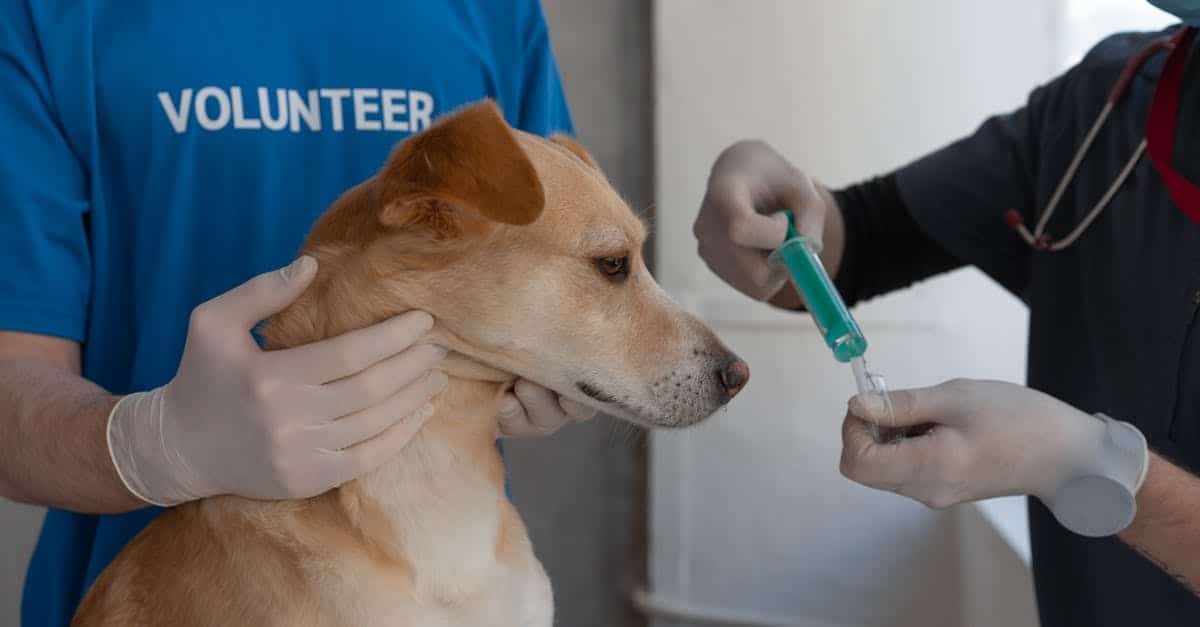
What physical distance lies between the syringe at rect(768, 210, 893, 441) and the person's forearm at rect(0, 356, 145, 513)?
26.7 inches

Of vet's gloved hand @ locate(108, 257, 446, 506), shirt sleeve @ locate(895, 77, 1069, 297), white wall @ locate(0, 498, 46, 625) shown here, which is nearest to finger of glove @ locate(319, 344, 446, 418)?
vet's gloved hand @ locate(108, 257, 446, 506)

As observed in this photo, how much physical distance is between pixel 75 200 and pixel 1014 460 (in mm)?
939

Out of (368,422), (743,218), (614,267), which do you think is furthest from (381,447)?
(743,218)

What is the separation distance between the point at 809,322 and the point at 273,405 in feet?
4.90

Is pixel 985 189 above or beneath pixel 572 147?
beneath

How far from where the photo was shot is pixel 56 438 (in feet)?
2.99

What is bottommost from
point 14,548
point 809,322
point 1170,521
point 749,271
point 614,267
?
point 14,548

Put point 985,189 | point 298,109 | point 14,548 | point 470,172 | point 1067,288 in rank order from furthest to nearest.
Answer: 1. point 14,548
2. point 985,189
3. point 1067,288
4. point 298,109
5. point 470,172

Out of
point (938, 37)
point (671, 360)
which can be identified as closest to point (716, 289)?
point (938, 37)

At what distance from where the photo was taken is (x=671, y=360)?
965 mm

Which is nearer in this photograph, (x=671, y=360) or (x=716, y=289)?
(x=671, y=360)

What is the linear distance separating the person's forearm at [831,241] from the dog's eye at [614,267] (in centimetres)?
42

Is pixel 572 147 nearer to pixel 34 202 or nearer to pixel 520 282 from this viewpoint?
pixel 520 282

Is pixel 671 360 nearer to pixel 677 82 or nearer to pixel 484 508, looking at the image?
pixel 484 508
